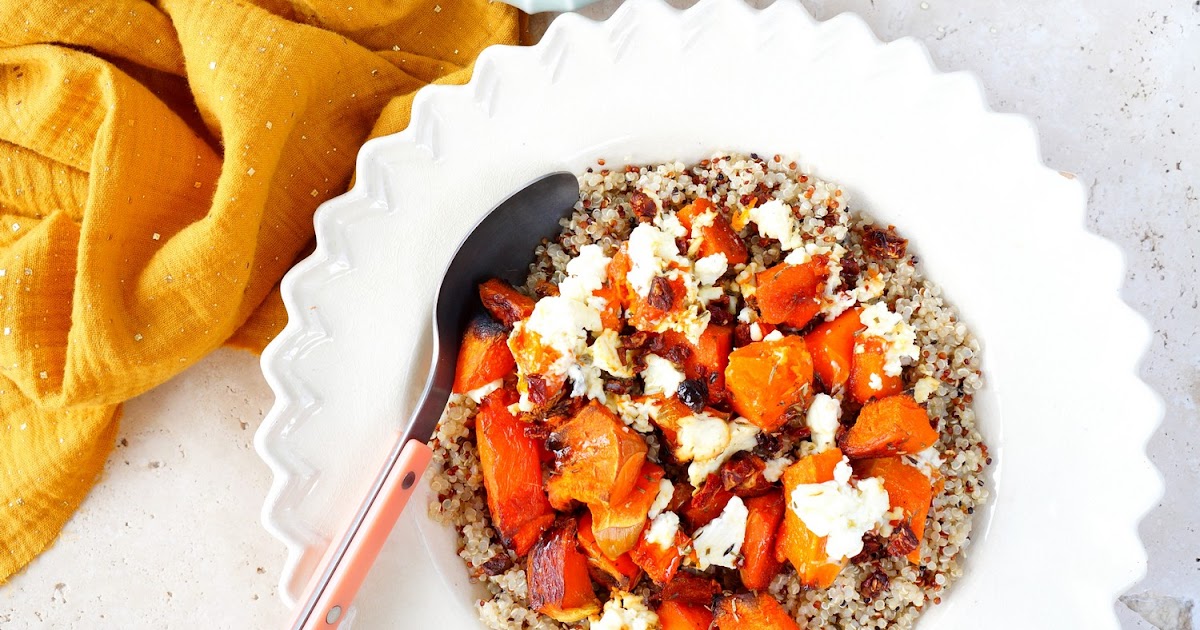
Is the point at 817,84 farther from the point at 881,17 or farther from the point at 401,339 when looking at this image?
the point at 401,339

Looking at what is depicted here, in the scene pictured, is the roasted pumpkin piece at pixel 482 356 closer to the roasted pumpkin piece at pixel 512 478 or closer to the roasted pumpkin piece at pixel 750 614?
the roasted pumpkin piece at pixel 512 478

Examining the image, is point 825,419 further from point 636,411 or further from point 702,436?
point 636,411

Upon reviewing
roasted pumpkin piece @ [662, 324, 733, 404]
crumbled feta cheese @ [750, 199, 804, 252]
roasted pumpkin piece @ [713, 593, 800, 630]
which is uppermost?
crumbled feta cheese @ [750, 199, 804, 252]

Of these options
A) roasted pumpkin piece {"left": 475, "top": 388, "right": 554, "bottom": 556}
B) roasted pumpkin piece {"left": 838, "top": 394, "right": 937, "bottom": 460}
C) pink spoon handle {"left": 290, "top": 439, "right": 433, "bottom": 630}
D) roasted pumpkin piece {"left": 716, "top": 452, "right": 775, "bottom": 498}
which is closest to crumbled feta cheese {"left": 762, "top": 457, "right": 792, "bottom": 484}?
roasted pumpkin piece {"left": 716, "top": 452, "right": 775, "bottom": 498}

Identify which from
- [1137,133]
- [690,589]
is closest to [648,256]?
[690,589]

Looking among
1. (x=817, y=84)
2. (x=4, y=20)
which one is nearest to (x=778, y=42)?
(x=817, y=84)

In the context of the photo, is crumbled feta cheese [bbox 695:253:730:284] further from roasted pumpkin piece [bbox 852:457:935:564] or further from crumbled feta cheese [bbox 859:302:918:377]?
roasted pumpkin piece [bbox 852:457:935:564]
